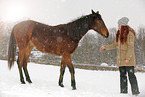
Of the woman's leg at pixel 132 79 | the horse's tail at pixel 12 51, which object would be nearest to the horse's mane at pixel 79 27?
the woman's leg at pixel 132 79

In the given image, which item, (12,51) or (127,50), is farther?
(12,51)

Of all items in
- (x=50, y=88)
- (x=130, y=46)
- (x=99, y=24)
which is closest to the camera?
(x=130, y=46)

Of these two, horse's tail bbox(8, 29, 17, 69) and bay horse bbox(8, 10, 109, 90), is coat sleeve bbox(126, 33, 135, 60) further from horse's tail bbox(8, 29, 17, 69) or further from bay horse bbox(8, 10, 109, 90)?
horse's tail bbox(8, 29, 17, 69)

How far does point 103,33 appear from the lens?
4156mm

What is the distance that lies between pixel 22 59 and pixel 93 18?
2.87 m

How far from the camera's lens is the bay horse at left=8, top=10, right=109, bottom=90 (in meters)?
4.11

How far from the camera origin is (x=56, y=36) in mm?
4180

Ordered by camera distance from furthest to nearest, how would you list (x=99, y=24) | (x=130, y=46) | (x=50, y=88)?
(x=99, y=24)
(x=50, y=88)
(x=130, y=46)

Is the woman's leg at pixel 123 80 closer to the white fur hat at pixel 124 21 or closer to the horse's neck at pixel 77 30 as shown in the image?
the white fur hat at pixel 124 21

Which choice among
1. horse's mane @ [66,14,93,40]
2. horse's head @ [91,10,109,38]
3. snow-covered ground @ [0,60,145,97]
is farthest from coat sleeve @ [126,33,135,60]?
horse's mane @ [66,14,93,40]

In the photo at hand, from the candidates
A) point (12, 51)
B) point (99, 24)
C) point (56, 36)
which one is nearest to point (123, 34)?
point (99, 24)

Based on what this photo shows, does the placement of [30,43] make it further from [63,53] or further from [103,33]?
[103,33]

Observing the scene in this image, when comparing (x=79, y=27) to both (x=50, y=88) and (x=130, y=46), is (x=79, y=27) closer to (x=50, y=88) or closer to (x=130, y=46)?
(x=130, y=46)

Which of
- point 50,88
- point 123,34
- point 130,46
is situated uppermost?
point 123,34
